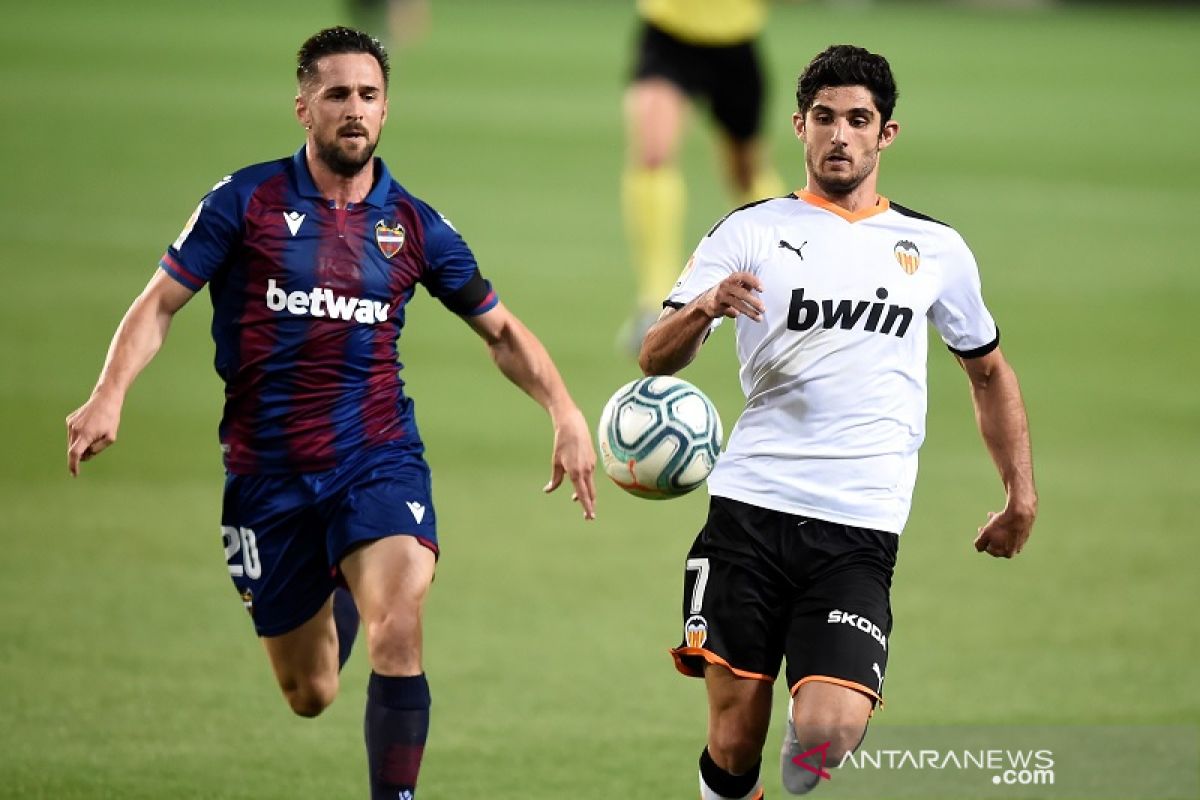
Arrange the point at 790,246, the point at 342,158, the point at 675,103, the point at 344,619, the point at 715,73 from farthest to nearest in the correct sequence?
the point at 715,73 → the point at 675,103 → the point at 344,619 → the point at 342,158 → the point at 790,246

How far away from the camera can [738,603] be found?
5699 millimetres

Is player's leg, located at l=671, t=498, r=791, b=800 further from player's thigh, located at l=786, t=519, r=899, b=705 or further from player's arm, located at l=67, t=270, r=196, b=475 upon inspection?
player's arm, located at l=67, t=270, r=196, b=475

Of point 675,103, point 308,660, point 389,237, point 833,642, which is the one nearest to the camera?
point 833,642

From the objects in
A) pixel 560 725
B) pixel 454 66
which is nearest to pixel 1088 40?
pixel 454 66

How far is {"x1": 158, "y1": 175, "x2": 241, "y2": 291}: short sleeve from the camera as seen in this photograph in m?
5.91

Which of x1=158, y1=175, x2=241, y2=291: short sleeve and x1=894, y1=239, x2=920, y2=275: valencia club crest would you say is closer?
x1=894, y1=239, x2=920, y2=275: valencia club crest

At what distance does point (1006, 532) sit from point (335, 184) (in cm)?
229

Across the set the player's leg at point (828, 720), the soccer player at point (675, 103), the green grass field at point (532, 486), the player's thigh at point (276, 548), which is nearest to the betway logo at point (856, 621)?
the player's leg at point (828, 720)

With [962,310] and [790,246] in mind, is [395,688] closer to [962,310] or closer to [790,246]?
[790,246]

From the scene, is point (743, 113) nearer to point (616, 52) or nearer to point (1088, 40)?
point (616, 52)

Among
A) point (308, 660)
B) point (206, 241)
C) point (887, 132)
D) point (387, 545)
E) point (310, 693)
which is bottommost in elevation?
point (310, 693)

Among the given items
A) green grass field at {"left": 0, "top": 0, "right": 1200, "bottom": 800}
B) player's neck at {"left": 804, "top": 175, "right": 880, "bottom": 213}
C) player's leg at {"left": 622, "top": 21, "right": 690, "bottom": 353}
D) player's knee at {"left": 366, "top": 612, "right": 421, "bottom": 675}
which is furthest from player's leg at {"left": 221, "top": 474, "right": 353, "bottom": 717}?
player's leg at {"left": 622, "top": 21, "right": 690, "bottom": 353}

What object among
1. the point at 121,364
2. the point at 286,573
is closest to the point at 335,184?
the point at 121,364

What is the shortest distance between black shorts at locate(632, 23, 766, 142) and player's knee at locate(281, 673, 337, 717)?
8033 mm
